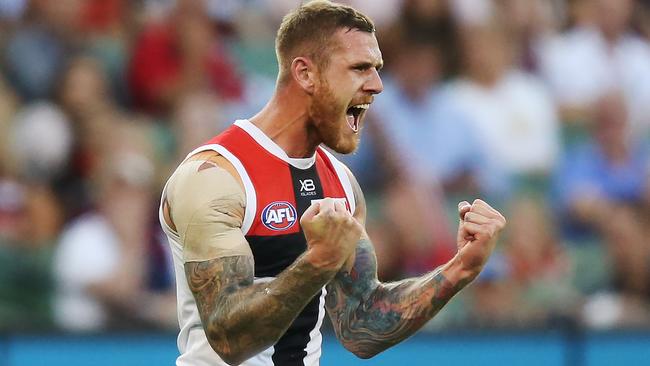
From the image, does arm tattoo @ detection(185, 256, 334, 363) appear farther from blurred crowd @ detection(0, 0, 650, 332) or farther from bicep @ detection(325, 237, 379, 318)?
blurred crowd @ detection(0, 0, 650, 332)

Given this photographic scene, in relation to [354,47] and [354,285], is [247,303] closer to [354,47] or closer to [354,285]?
[354,285]

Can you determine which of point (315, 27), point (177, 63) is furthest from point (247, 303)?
point (177, 63)

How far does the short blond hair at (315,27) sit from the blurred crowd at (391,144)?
3.17 m

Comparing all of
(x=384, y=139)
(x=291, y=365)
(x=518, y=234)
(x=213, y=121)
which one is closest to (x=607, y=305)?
(x=518, y=234)

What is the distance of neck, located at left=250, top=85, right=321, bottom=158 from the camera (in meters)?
4.44

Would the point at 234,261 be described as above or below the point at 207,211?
below

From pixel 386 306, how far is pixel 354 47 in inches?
39.3

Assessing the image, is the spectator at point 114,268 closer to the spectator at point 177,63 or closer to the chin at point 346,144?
the spectator at point 177,63

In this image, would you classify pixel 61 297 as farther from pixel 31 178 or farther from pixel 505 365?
pixel 505 365

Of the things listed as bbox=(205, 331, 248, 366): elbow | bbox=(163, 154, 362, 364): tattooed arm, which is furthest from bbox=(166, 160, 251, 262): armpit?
bbox=(205, 331, 248, 366): elbow

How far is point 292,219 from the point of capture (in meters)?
4.34

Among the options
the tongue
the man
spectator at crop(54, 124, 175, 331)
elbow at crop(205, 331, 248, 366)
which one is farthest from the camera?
spectator at crop(54, 124, 175, 331)

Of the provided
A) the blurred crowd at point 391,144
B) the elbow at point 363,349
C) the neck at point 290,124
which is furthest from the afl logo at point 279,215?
the blurred crowd at point 391,144

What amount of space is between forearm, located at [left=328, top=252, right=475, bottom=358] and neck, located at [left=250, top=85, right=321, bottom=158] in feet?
1.82
